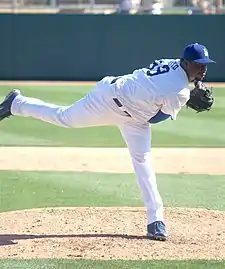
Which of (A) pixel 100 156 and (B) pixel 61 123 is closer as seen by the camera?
(B) pixel 61 123

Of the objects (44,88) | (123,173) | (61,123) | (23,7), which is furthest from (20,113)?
(23,7)

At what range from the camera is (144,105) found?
5902mm

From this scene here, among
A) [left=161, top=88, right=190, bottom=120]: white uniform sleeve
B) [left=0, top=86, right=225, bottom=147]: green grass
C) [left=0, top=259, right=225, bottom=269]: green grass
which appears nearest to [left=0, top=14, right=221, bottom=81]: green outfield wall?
[left=0, top=86, right=225, bottom=147]: green grass

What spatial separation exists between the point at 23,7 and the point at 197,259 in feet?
65.4

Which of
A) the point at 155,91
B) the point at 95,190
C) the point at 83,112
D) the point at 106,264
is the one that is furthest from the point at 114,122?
the point at 95,190

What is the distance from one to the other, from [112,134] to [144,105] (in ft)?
22.5

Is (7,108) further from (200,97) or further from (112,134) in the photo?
(112,134)

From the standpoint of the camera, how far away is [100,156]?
10.4 m

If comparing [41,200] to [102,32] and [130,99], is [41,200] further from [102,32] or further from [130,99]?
[102,32]

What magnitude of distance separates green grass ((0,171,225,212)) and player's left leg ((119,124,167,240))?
1598 millimetres

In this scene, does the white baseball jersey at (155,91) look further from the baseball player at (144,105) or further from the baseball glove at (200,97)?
the baseball glove at (200,97)

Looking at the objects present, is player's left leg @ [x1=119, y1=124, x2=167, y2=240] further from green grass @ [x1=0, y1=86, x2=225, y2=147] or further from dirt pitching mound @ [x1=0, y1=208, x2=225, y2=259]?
green grass @ [x1=0, y1=86, x2=225, y2=147]

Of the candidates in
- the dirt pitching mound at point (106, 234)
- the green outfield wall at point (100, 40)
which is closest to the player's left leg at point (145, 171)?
the dirt pitching mound at point (106, 234)

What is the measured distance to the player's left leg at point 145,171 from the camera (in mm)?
6160
